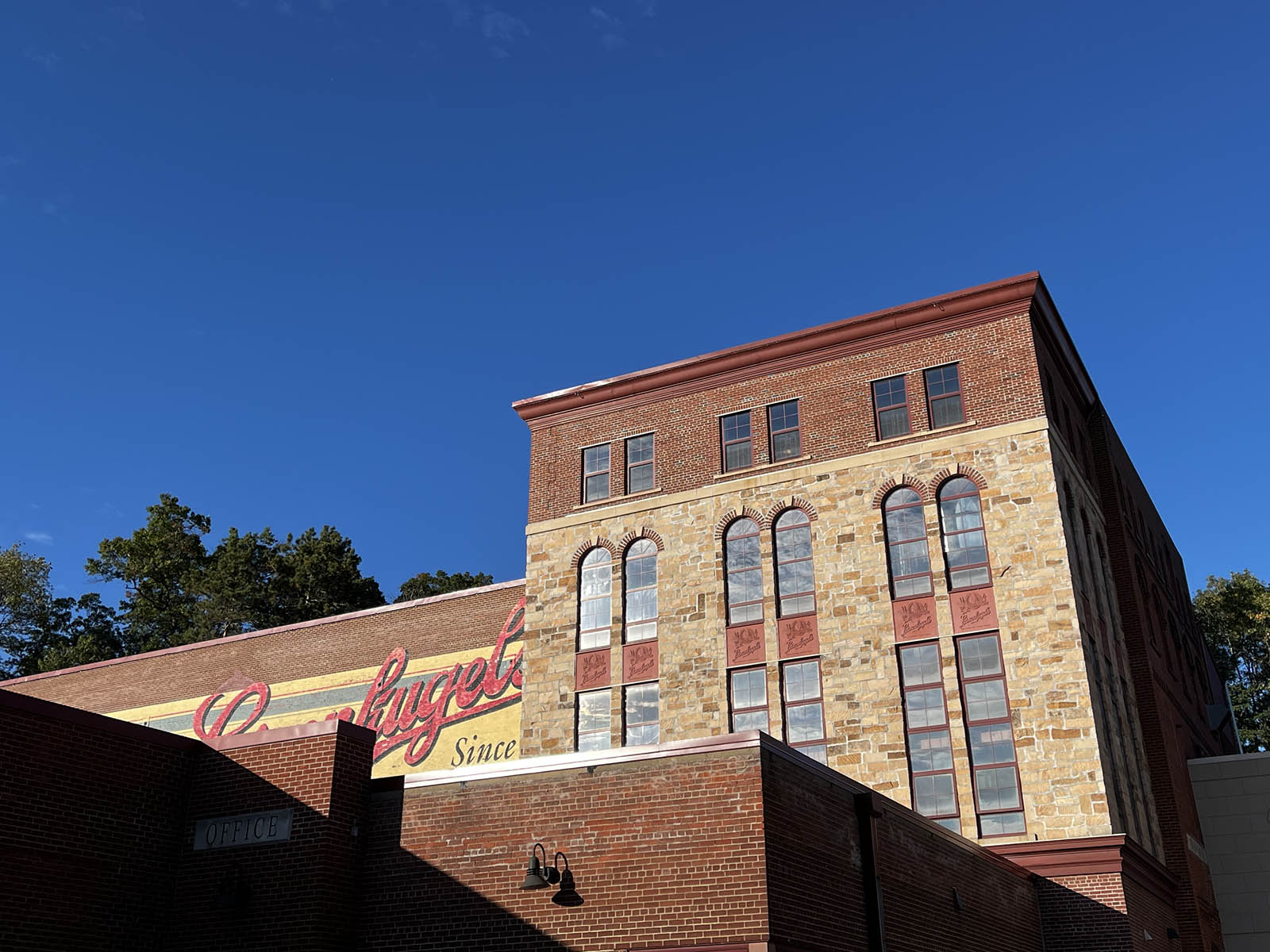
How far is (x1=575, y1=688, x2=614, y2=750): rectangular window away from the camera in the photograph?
2792 centimetres

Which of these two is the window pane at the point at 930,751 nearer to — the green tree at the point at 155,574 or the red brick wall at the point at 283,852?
the red brick wall at the point at 283,852

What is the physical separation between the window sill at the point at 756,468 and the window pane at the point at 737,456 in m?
0.16

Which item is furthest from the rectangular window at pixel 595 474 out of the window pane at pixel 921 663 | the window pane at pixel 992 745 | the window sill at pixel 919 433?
the window pane at pixel 992 745

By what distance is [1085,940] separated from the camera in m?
22.3

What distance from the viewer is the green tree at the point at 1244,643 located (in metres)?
54.0

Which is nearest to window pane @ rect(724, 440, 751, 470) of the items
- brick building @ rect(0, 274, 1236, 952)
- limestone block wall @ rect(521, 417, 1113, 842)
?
brick building @ rect(0, 274, 1236, 952)

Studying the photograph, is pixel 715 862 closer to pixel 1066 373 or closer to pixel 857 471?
pixel 857 471

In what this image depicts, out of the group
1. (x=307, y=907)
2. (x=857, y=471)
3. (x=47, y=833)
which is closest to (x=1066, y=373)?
(x=857, y=471)

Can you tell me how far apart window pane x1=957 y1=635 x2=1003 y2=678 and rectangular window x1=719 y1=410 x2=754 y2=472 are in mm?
6992

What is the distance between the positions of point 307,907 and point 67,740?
3824mm

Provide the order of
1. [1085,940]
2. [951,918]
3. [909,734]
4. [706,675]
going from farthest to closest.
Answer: [706,675] < [909,734] < [1085,940] < [951,918]

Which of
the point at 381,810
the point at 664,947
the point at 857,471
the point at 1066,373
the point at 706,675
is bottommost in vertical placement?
the point at 664,947

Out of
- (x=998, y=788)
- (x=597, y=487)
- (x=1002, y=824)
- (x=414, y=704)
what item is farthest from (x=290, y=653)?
(x=1002, y=824)

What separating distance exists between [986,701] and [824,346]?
376 inches
